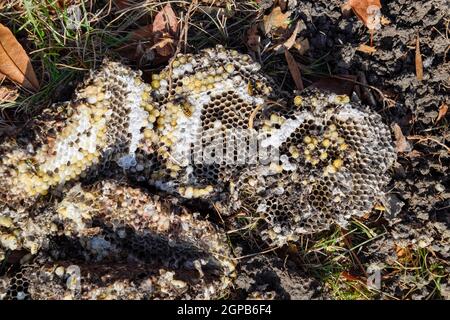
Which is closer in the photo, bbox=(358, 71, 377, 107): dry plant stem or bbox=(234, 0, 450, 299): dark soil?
bbox=(234, 0, 450, 299): dark soil

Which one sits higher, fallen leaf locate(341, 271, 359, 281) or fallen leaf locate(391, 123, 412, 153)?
fallen leaf locate(391, 123, 412, 153)

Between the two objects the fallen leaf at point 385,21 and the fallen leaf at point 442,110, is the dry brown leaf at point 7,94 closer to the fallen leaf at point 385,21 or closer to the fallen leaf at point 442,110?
the fallen leaf at point 385,21

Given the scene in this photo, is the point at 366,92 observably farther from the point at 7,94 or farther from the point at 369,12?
the point at 7,94

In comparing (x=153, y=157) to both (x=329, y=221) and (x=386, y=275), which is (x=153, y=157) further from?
(x=386, y=275)

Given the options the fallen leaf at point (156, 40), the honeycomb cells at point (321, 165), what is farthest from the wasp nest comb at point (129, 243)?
the fallen leaf at point (156, 40)

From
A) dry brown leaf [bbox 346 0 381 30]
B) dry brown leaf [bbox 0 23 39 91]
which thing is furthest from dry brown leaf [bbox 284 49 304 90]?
dry brown leaf [bbox 0 23 39 91]

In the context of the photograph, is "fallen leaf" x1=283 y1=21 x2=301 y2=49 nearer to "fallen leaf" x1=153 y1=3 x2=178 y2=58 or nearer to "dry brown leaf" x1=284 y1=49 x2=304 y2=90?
"dry brown leaf" x1=284 y1=49 x2=304 y2=90

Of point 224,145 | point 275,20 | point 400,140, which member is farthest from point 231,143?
point 400,140
